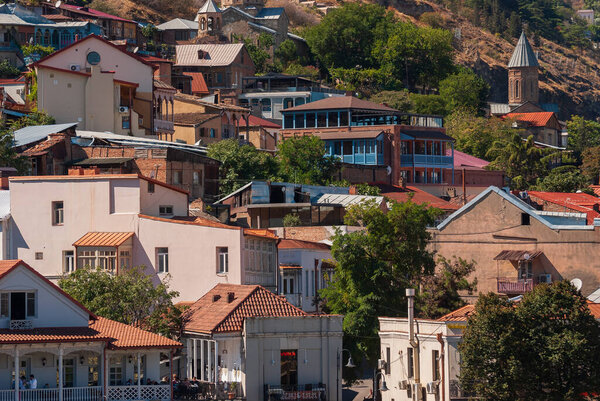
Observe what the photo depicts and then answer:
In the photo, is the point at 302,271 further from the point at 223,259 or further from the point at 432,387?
the point at 432,387

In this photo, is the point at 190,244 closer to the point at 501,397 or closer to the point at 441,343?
the point at 441,343

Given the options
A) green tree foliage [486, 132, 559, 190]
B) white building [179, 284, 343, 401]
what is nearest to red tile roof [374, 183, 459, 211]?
green tree foliage [486, 132, 559, 190]

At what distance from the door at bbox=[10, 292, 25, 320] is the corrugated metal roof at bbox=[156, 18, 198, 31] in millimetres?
101280

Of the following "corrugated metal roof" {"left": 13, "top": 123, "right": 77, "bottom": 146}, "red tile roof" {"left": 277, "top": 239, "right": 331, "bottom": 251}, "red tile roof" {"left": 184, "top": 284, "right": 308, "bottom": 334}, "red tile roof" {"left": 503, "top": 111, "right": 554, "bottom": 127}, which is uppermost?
"red tile roof" {"left": 503, "top": 111, "right": 554, "bottom": 127}

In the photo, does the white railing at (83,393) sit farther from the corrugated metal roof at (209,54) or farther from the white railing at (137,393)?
the corrugated metal roof at (209,54)

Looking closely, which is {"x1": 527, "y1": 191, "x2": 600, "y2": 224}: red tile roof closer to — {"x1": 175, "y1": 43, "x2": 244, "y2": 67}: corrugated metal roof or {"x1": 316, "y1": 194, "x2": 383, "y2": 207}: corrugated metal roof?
{"x1": 316, "y1": 194, "x2": 383, "y2": 207}: corrugated metal roof

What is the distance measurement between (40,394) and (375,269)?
18.7 meters

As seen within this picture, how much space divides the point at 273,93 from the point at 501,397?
265 feet

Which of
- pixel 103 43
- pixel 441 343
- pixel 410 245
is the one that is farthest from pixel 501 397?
pixel 103 43

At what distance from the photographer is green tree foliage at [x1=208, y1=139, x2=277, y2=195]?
3292 inches

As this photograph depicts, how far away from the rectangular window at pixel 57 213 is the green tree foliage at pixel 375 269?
38.3 feet

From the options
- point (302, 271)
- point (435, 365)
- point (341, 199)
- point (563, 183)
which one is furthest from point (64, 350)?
point (563, 183)

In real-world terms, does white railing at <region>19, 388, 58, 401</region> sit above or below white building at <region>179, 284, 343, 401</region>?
below

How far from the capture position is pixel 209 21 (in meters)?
148
